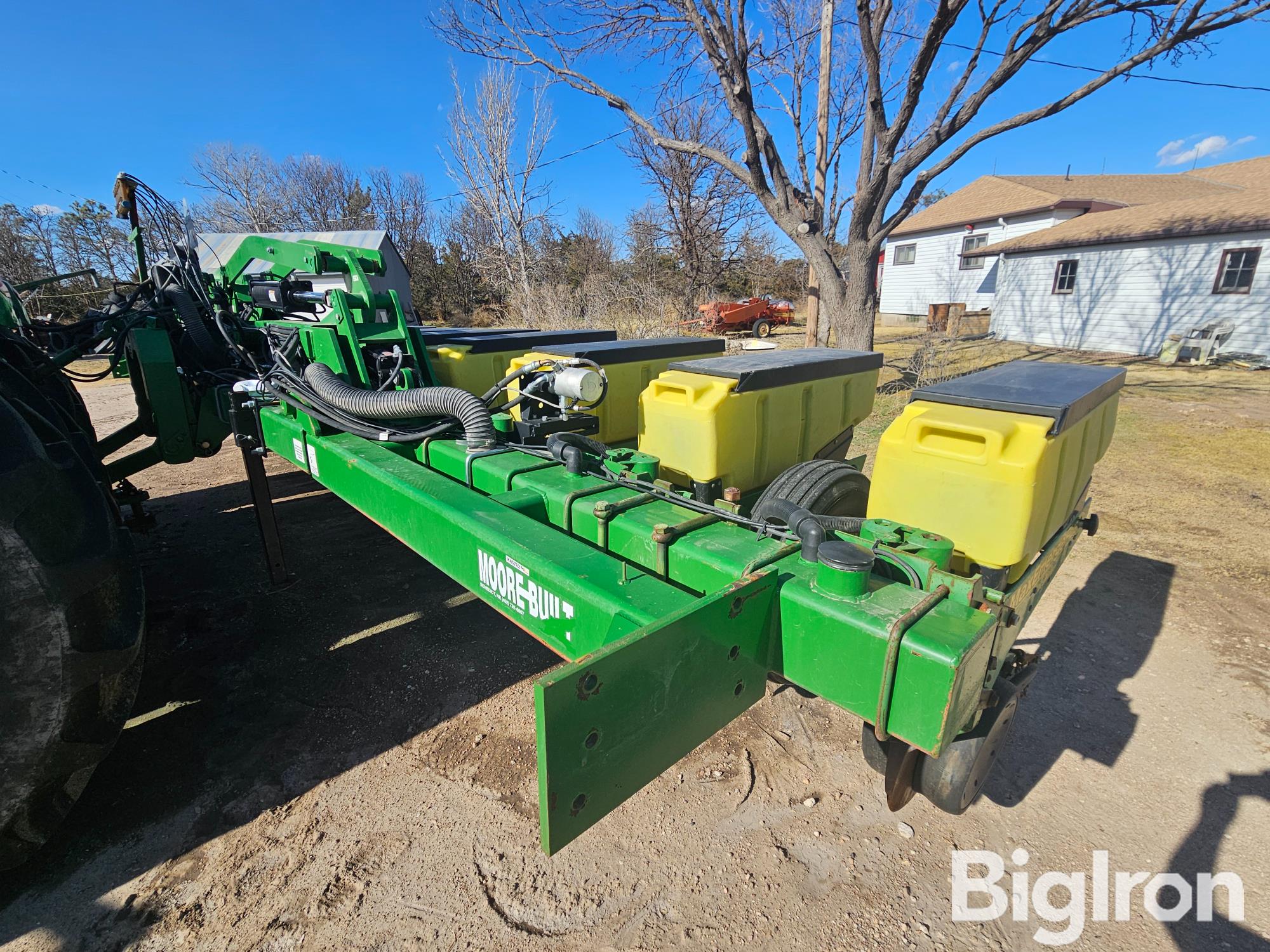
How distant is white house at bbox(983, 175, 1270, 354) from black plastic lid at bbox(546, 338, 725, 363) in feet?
52.9

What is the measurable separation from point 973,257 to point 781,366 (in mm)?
24021

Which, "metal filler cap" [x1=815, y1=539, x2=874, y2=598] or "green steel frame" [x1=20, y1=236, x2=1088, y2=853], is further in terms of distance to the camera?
"metal filler cap" [x1=815, y1=539, x2=874, y2=598]

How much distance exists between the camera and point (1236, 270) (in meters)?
13.7

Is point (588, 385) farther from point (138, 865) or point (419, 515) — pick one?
point (138, 865)

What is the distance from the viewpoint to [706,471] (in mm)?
2336

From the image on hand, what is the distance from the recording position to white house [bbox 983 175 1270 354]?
13406 millimetres

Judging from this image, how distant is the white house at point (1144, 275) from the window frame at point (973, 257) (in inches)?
95.8

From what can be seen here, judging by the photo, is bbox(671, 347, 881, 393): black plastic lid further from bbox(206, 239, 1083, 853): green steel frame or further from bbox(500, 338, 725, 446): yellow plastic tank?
bbox(206, 239, 1083, 853): green steel frame

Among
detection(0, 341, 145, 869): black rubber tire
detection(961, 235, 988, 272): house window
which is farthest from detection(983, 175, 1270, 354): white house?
detection(0, 341, 145, 869): black rubber tire

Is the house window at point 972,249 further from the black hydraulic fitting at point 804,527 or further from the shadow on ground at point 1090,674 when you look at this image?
the black hydraulic fitting at point 804,527

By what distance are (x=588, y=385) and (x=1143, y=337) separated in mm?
18417

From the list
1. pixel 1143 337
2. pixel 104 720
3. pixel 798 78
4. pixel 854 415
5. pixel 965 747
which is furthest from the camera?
pixel 1143 337

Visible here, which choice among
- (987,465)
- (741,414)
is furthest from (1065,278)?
(987,465)

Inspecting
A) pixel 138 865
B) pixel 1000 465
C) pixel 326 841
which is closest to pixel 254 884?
pixel 326 841
